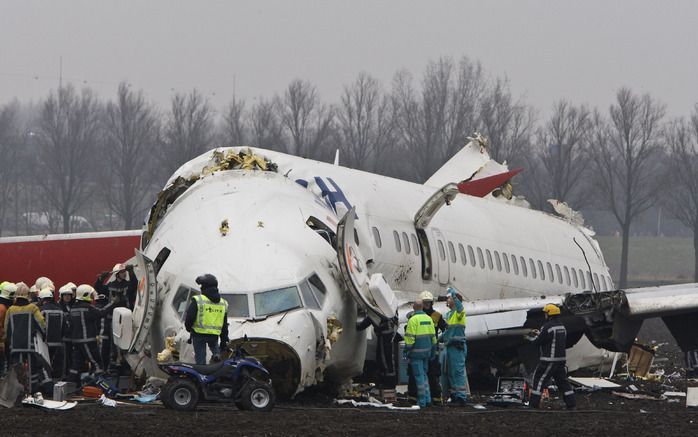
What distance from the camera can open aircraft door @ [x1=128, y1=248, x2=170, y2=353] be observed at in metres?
21.0

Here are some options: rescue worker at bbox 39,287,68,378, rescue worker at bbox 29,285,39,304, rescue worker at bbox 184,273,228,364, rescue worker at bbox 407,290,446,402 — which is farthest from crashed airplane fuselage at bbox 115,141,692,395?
rescue worker at bbox 29,285,39,304

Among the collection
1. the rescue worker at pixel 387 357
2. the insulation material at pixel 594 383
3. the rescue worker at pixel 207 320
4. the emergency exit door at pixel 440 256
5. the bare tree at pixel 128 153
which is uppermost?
the bare tree at pixel 128 153

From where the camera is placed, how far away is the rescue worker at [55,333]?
78.9ft

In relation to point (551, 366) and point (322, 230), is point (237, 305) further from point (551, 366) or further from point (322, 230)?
point (551, 366)

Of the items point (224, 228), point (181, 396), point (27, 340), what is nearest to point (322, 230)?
point (224, 228)

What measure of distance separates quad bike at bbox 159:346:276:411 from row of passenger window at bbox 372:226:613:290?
8.72 meters

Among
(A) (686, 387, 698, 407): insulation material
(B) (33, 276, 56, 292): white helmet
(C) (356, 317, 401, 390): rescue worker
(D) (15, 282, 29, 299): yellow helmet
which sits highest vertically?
(B) (33, 276, 56, 292): white helmet

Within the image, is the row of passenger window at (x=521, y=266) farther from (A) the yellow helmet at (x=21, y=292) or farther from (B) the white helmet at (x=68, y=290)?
(A) the yellow helmet at (x=21, y=292)

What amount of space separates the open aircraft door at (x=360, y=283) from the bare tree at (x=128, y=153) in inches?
2226

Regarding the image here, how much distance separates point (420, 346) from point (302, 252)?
2.58m

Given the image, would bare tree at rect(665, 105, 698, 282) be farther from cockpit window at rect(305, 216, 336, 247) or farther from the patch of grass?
cockpit window at rect(305, 216, 336, 247)

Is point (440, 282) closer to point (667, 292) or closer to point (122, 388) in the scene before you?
point (667, 292)

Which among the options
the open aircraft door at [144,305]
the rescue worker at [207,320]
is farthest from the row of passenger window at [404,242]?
the rescue worker at [207,320]

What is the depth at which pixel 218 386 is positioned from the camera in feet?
62.5
